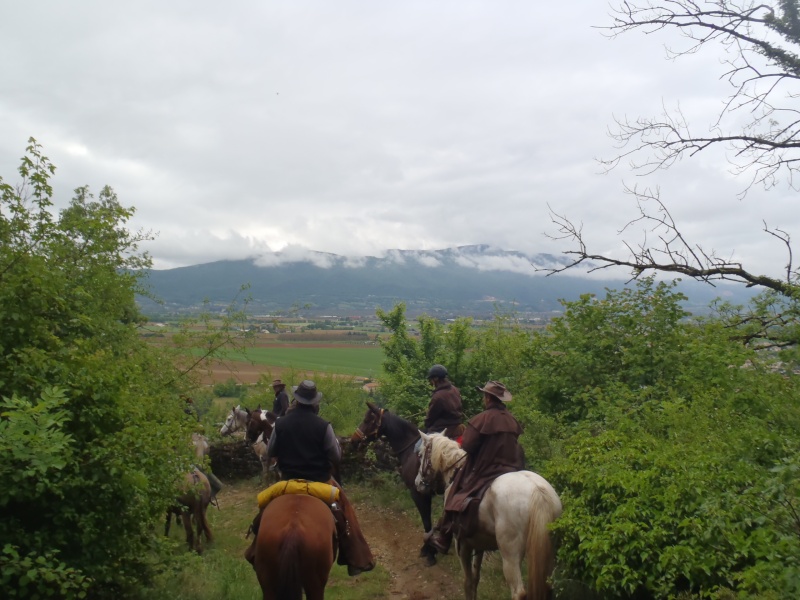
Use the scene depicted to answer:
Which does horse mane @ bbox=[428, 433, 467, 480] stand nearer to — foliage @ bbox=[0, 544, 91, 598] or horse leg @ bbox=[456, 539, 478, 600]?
horse leg @ bbox=[456, 539, 478, 600]

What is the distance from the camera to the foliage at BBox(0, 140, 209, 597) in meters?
3.61

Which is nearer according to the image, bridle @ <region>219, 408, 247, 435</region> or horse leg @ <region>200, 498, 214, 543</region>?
horse leg @ <region>200, 498, 214, 543</region>

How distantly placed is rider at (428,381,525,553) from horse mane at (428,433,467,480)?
2.51ft

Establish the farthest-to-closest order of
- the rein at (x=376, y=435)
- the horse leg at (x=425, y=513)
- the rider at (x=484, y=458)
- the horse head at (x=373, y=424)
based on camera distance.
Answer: the horse head at (x=373, y=424)
the rein at (x=376, y=435)
the horse leg at (x=425, y=513)
the rider at (x=484, y=458)

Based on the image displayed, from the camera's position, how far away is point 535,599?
5266mm

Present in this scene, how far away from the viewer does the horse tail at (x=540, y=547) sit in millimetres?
5273

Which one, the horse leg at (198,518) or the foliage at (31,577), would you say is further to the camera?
the horse leg at (198,518)

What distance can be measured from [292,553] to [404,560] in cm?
477

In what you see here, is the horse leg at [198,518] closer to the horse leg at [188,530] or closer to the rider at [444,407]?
the horse leg at [188,530]

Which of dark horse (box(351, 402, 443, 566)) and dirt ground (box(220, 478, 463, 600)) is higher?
dark horse (box(351, 402, 443, 566))

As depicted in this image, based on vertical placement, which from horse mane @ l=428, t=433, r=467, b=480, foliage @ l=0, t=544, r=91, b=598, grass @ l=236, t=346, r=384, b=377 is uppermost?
foliage @ l=0, t=544, r=91, b=598

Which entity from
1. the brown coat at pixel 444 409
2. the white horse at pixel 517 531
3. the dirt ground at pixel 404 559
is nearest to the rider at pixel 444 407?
the brown coat at pixel 444 409

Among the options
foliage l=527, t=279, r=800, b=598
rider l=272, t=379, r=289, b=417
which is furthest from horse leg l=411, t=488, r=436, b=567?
rider l=272, t=379, r=289, b=417

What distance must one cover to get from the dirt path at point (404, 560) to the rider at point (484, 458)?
153 centimetres
